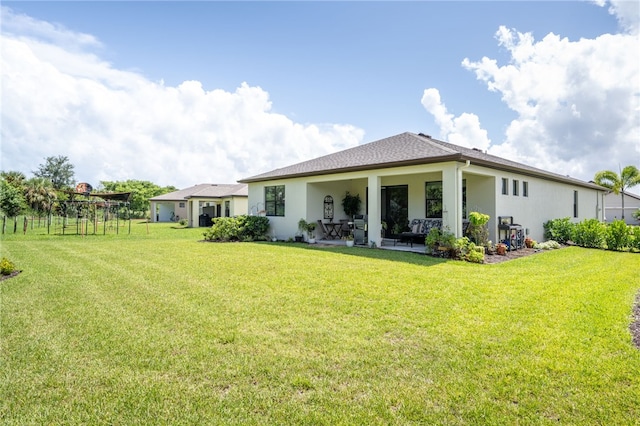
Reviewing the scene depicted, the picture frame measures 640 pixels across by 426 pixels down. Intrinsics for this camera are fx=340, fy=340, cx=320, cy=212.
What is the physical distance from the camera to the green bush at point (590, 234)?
12836mm

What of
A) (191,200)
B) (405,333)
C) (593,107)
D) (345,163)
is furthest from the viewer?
(191,200)

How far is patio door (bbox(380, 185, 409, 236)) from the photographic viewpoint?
14.1 metres

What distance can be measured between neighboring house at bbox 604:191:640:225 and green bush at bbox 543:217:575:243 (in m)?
26.5

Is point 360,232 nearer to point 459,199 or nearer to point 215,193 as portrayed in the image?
point 459,199

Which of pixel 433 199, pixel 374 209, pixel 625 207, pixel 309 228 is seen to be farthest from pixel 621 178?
pixel 309 228

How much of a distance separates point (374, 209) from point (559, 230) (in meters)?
8.36

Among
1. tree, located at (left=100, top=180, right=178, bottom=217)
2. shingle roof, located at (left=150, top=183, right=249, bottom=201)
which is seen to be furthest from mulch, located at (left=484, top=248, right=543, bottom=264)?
tree, located at (left=100, top=180, right=178, bottom=217)

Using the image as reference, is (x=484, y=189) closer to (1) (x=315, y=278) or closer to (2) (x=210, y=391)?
→ (1) (x=315, y=278)

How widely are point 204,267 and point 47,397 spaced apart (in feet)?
18.0

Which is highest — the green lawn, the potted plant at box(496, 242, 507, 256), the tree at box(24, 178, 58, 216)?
the tree at box(24, 178, 58, 216)

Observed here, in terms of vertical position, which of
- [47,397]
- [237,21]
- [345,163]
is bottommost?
[47,397]

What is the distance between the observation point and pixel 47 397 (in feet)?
8.76

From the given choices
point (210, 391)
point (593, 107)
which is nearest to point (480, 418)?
point (210, 391)

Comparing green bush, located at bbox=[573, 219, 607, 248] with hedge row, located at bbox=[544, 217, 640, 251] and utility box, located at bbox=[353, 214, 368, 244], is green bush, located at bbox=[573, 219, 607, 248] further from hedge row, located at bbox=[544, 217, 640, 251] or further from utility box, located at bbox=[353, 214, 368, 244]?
utility box, located at bbox=[353, 214, 368, 244]
